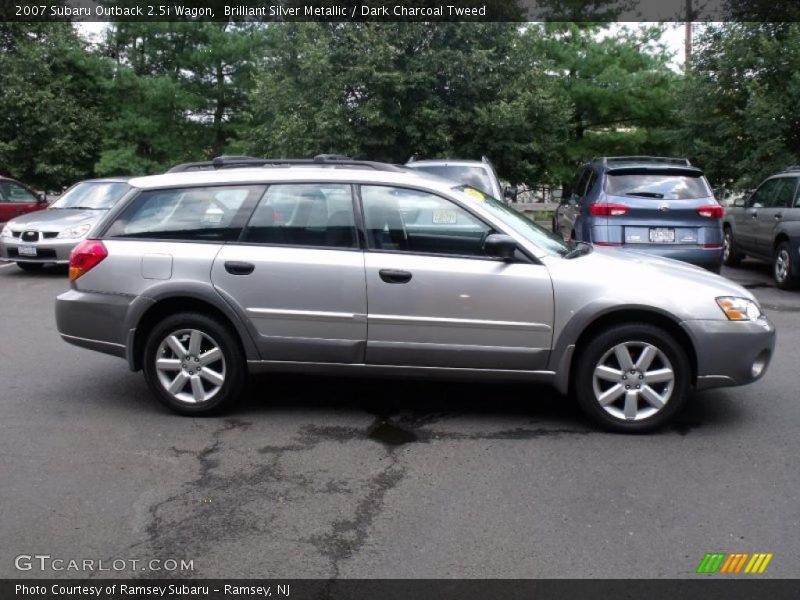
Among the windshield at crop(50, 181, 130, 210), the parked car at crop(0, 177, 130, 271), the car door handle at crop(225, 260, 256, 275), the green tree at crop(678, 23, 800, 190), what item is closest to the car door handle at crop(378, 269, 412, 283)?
the car door handle at crop(225, 260, 256, 275)

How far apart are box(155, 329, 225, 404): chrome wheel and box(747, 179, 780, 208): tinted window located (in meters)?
9.82

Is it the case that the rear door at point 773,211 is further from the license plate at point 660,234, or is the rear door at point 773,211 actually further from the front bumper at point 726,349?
the front bumper at point 726,349

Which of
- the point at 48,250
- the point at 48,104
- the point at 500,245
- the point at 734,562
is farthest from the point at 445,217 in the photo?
the point at 48,104

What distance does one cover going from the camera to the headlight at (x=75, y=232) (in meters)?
12.4

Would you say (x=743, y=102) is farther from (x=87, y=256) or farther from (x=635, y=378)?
(x=87, y=256)

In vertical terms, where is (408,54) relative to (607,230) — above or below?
above

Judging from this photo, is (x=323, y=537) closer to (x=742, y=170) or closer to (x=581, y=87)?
(x=742, y=170)

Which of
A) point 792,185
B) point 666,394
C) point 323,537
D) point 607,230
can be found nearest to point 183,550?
point 323,537

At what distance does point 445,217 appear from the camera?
5.33 metres

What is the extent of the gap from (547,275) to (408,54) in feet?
46.8

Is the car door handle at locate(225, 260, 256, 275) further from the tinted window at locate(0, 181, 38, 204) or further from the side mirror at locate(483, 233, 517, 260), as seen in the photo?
the tinted window at locate(0, 181, 38, 204)

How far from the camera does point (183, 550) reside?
11.9 ft

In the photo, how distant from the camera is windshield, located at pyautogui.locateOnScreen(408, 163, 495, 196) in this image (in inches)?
440

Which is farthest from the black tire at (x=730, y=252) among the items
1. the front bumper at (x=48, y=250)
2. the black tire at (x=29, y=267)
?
the black tire at (x=29, y=267)
